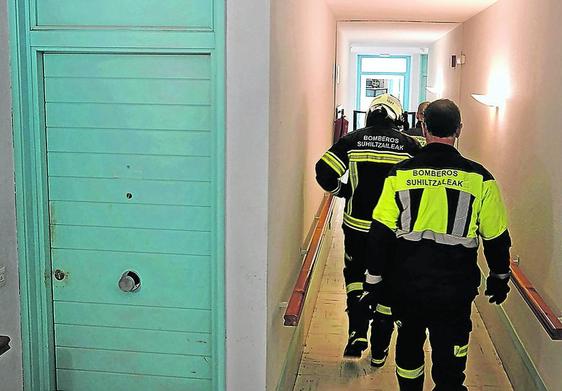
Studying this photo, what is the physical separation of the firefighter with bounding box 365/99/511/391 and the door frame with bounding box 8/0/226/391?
80 cm

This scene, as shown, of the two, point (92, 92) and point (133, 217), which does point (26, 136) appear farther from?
point (133, 217)

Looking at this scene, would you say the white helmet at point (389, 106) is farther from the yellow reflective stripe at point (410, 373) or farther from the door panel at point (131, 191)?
the door panel at point (131, 191)

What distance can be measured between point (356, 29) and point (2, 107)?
559 centimetres

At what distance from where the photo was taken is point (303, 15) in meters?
3.94

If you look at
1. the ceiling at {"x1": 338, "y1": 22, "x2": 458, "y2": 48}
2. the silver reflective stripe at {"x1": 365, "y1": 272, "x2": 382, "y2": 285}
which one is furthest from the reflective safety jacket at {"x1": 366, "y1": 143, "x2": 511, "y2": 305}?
the ceiling at {"x1": 338, "y1": 22, "x2": 458, "y2": 48}

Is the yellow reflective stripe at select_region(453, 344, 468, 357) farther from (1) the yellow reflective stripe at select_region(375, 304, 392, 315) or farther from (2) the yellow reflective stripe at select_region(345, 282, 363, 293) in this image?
(2) the yellow reflective stripe at select_region(345, 282, 363, 293)

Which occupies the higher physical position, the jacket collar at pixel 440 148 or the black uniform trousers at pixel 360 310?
the jacket collar at pixel 440 148

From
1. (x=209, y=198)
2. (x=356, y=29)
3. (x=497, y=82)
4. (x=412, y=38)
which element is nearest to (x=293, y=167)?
(x=209, y=198)

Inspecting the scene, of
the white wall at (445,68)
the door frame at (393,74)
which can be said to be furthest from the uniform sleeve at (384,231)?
the door frame at (393,74)

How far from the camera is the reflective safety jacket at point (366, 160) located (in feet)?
13.5

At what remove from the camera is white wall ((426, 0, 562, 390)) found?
333 centimetres

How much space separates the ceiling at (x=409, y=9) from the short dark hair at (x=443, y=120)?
7.82ft

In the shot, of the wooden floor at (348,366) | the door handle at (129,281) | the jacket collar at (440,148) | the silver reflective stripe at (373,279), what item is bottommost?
the wooden floor at (348,366)

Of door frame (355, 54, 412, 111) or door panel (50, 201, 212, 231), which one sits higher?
door frame (355, 54, 412, 111)
